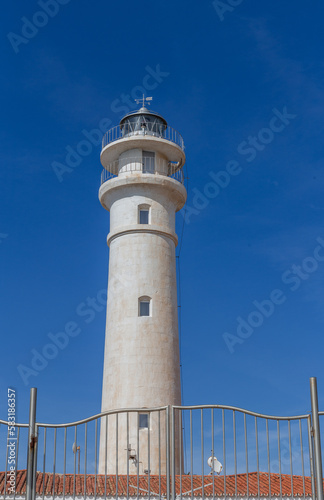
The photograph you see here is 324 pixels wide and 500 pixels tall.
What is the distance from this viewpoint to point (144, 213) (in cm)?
2895

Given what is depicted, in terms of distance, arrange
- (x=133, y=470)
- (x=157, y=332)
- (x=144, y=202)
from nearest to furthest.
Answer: (x=133, y=470) → (x=157, y=332) → (x=144, y=202)

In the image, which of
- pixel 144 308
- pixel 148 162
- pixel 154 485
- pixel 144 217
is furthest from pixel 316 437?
pixel 148 162

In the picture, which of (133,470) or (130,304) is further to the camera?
(130,304)

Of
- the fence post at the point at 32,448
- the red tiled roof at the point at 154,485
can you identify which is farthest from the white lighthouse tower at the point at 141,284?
the fence post at the point at 32,448

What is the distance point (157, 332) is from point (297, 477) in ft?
23.6

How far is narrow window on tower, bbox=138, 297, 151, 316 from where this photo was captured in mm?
27438

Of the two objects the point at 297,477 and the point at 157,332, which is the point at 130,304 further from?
the point at 297,477

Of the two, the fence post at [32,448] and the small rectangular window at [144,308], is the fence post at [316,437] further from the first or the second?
the small rectangular window at [144,308]

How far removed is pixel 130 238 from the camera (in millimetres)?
28406

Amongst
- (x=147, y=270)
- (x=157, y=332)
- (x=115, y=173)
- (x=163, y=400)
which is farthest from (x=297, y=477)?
(x=115, y=173)

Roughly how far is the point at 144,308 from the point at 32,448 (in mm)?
16313

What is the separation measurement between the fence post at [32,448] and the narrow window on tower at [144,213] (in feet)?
59.0

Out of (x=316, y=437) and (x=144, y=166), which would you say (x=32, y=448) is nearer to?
(x=316, y=437)

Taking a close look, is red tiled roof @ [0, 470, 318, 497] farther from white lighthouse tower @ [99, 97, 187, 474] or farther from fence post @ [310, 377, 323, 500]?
fence post @ [310, 377, 323, 500]
